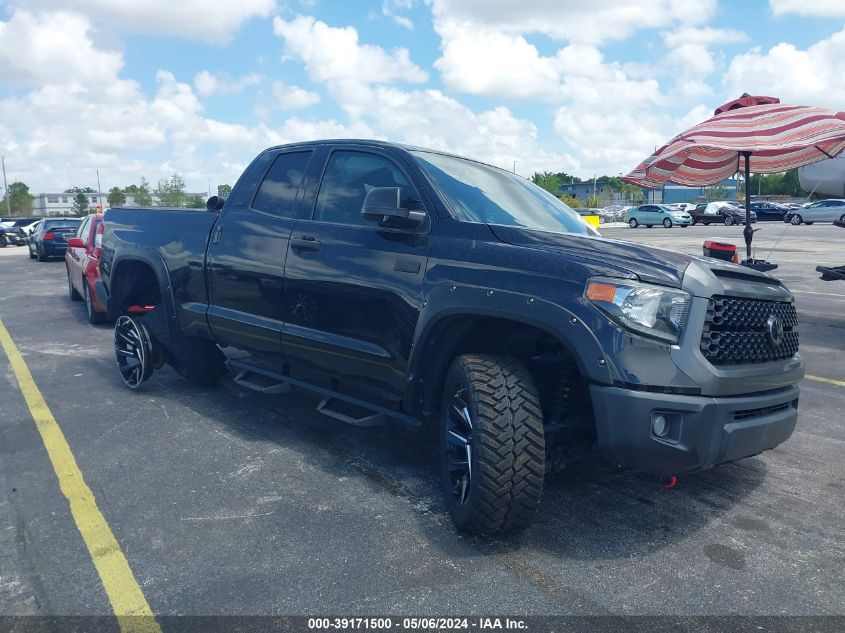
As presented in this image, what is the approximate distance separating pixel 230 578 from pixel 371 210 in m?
1.86

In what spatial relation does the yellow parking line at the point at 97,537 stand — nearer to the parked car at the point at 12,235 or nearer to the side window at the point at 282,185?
the side window at the point at 282,185

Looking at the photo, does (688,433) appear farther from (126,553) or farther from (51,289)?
(51,289)

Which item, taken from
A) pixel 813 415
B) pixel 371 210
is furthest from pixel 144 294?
pixel 813 415

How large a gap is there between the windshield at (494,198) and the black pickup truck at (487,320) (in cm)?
2

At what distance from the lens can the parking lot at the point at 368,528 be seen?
2.76 meters

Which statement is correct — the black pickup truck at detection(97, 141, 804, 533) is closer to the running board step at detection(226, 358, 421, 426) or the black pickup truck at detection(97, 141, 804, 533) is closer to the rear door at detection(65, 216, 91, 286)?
the running board step at detection(226, 358, 421, 426)

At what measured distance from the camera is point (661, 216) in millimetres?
43094

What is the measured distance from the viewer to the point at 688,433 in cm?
281

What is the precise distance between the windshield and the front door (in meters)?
0.20

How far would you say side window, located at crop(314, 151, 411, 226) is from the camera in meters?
4.08

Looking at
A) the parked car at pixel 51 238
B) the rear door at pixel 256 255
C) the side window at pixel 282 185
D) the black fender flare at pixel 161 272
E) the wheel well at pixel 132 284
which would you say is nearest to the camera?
the rear door at pixel 256 255

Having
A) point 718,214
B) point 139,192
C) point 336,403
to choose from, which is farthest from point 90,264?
point 139,192

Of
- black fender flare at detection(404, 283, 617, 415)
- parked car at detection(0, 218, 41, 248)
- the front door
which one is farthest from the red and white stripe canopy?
parked car at detection(0, 218, 41, 248)

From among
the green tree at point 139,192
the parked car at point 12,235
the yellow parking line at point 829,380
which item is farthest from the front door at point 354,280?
the green tree at point 139,192
